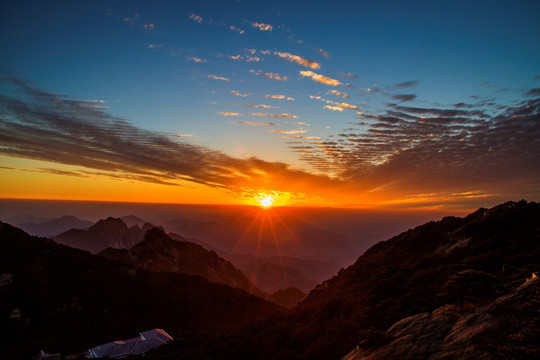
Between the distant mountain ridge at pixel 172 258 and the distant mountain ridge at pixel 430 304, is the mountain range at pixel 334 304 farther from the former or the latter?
the distant mountain ridge at pixel 172 258

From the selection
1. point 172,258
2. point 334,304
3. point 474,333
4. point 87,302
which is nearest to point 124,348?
point 87,302

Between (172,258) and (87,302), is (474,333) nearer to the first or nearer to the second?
(87,302)

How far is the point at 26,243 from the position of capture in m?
56.4

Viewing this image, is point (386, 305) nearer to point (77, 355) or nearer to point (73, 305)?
point (77, 355)

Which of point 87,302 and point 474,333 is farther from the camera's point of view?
point 87,302

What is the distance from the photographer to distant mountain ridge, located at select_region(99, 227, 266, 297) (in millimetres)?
88438

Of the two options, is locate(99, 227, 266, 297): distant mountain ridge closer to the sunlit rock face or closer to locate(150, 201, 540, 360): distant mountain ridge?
locate(150, 201, 540, 360): distant mountain ridge

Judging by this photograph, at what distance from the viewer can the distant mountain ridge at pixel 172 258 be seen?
88.4m

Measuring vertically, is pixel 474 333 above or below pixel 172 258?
above

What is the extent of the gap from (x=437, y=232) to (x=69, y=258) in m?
72.9

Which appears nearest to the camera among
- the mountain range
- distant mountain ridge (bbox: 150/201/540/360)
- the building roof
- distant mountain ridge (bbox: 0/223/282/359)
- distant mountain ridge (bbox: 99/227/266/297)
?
distant mountain ridge (bbox: 150/201/540/360)

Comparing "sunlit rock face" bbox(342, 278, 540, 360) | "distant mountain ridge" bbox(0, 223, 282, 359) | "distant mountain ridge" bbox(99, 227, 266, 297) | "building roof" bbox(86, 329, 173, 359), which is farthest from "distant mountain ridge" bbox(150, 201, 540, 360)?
→ "distant mountain ridge" bbox(99, 227, 266, 297)

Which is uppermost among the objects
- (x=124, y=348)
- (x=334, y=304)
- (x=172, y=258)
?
(x=334, y=304)

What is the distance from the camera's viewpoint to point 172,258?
9619 centimetres
